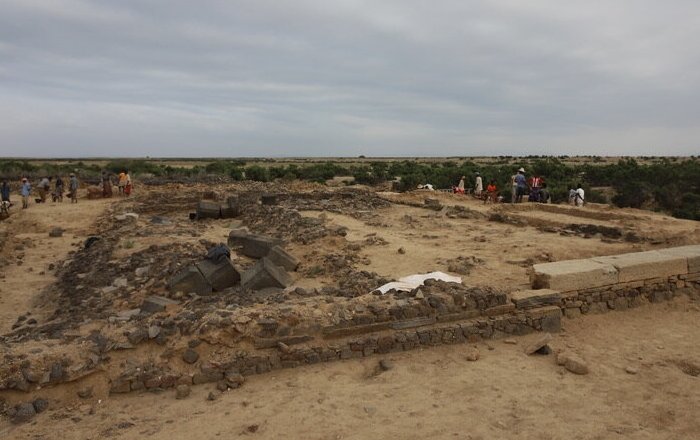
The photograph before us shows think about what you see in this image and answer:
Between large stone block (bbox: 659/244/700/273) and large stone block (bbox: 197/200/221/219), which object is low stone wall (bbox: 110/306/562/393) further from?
large stone block (bbox: 197/200/221/219)

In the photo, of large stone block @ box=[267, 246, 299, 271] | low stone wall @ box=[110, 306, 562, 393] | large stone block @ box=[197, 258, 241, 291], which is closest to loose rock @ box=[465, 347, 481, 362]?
low stone wall @ box=[110, 306, 562, 393]

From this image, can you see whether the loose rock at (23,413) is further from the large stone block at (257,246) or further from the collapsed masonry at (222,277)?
the large stone block at (257,246)

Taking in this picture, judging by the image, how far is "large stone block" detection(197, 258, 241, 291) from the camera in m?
7.85

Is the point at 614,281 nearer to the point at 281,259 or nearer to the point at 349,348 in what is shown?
the point at 349,348

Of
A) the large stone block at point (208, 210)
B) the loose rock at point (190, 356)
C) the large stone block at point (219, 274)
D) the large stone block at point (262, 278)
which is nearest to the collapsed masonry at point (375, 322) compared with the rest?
the loose rock at point (190, 356)

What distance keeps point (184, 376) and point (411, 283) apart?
3.27 meters

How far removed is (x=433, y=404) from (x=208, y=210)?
12908mm

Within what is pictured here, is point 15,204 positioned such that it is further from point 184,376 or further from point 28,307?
point 184,376

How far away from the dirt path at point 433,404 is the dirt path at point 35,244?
4.15m

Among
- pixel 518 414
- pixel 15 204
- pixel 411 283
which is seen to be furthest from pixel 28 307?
pixel 15 204

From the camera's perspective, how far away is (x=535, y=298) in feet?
21.0

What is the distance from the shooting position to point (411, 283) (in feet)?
22.8

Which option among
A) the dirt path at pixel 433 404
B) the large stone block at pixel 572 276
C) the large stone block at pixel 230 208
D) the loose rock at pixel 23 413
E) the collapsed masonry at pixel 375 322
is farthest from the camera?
the large stone block at pixel 230 208

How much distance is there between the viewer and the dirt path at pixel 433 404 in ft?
13.9
